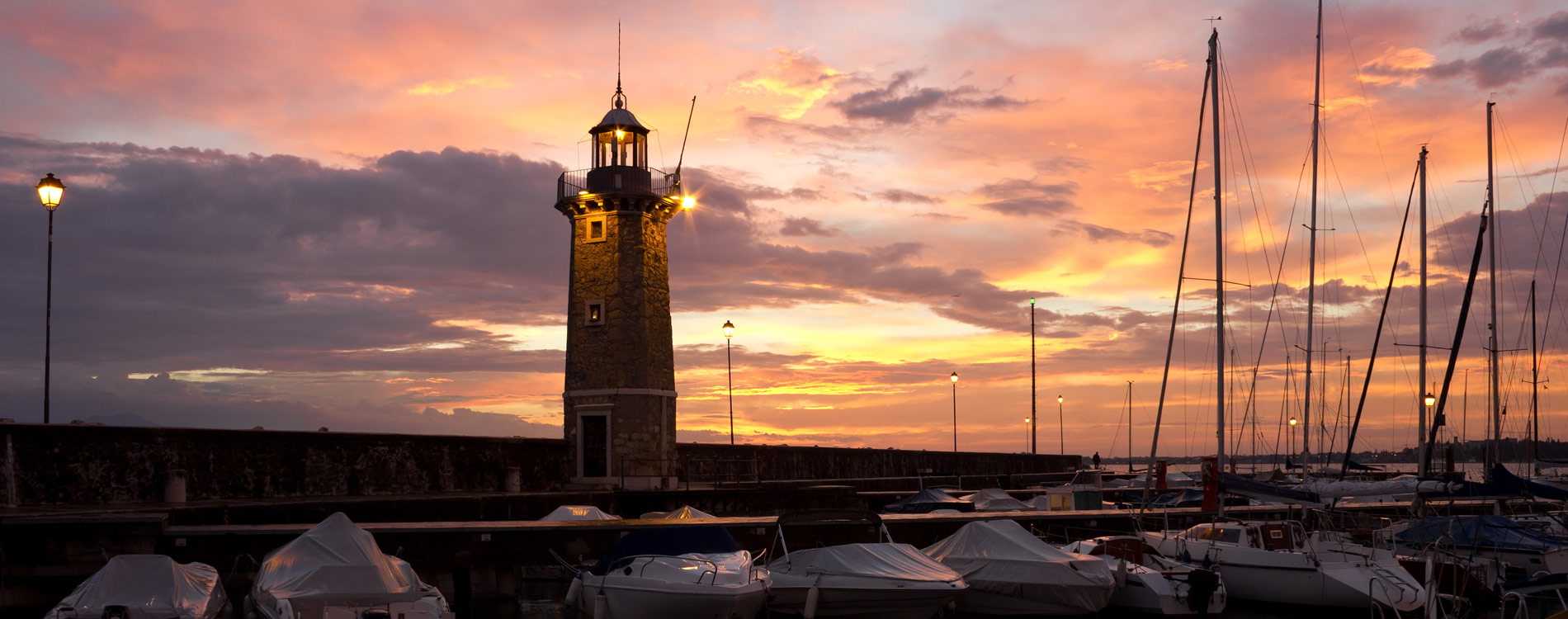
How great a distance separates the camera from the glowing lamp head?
2395 centimetres

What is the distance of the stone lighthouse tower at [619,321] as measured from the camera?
128 feet

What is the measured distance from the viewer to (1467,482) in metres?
31.3

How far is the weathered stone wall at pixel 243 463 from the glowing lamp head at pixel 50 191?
15.3 feet

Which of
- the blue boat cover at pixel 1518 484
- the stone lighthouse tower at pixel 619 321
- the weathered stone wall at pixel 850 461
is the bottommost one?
the weathered stone wall at pixel 850 461

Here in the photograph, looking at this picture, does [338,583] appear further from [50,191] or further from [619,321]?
[619,321]

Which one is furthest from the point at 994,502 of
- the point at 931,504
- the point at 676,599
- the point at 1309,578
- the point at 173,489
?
the point at 173,489

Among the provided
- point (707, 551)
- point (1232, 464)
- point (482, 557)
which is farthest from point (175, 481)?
point (1232, 464)

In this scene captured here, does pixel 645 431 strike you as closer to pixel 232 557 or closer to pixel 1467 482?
pixel 232 557

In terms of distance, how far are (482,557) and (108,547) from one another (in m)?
6.84

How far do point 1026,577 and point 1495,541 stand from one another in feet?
36.2

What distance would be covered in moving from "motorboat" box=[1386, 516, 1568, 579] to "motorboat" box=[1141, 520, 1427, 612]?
310 centimetres

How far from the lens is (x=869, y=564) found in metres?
20.6

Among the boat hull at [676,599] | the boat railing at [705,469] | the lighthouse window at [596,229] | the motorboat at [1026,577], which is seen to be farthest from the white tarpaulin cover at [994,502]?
the boat hull at [676,599]

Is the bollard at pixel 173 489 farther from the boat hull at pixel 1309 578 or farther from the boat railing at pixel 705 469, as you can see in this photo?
the boat hull at pixel 1309 578
